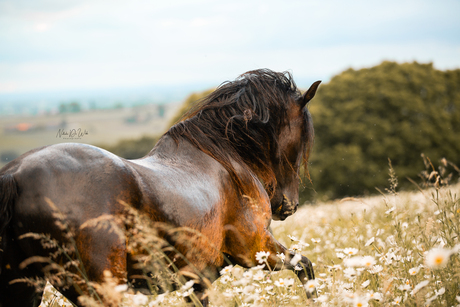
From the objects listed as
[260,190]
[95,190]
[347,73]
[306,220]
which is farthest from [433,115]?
[95,190]

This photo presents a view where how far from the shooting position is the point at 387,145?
24.2m

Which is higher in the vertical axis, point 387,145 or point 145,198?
point 145,198

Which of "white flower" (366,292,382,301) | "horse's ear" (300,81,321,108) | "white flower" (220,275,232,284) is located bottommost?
"white flower" (220,275,232,284)

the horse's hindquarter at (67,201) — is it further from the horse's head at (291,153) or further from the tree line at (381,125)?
the tree line at (381,125)

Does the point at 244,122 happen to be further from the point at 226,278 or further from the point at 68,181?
the point at 68,181

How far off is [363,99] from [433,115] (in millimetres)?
4427

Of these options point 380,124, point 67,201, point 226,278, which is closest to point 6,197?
point 67,201

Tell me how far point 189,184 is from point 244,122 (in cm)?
98

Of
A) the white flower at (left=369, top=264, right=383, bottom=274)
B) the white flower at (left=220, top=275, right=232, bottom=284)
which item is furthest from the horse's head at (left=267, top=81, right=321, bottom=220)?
the white flower at (left=369, top=264, right=383, bottom=274)

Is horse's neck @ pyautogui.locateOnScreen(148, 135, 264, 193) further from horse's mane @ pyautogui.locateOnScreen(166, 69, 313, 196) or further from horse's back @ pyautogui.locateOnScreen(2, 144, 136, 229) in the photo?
horse's back @ pyautogui.locateOnScreen(2, 144, 136, 229)

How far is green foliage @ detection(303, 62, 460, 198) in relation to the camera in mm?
23844

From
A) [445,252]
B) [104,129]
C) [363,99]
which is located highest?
[445,252]

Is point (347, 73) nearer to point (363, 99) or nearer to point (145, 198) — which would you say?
point (363, 99)

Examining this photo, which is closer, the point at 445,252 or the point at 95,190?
the point at 445,252
